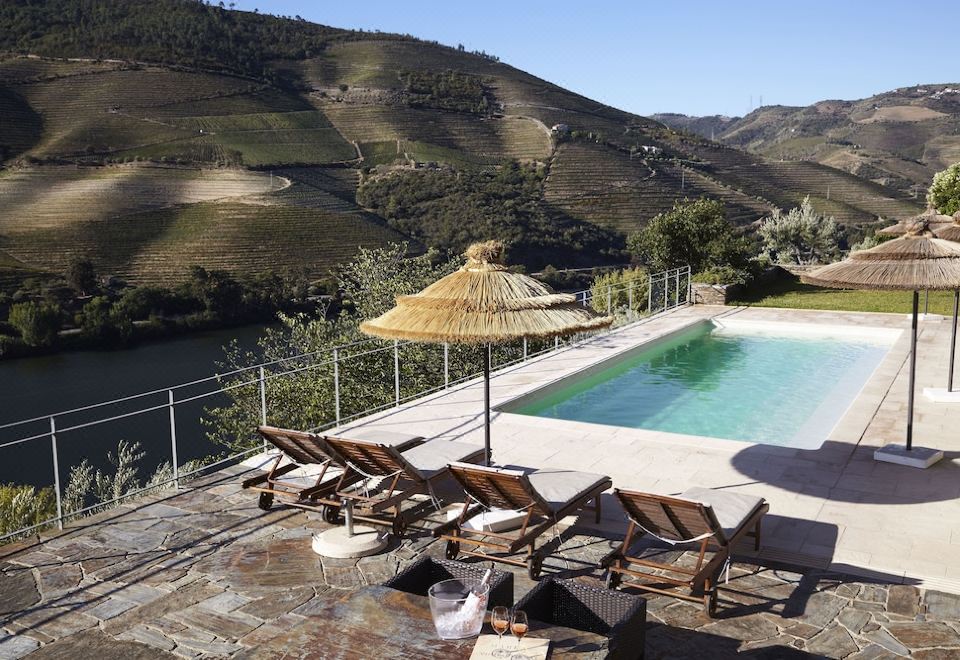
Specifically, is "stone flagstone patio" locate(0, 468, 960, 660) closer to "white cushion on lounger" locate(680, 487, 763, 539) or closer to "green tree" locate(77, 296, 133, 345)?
"white cushion on lounger" locate(680, 487, 763, 539)

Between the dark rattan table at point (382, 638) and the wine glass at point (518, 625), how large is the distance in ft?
0.20

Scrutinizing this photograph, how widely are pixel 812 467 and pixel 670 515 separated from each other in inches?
119

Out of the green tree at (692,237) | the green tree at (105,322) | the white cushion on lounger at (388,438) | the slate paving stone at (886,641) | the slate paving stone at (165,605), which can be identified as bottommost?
the green tree at (105,322)

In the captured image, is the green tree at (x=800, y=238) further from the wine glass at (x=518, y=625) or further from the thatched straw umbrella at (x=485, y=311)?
the wine glass at (x=518, y=625)

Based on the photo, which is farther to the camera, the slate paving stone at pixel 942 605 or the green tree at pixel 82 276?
the green tree at pixel 82 276

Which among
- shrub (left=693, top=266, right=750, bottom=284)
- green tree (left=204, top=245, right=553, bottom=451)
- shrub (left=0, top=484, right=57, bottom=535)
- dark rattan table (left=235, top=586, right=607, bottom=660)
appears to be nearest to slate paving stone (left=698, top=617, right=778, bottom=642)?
dark rattan table (left=235, top=586, right=607, bottom=660)

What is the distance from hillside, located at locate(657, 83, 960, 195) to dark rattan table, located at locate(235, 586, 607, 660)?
74.2m

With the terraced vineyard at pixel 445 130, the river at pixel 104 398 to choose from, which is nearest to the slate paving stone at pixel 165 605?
the river at pixel 104 398

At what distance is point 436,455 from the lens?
5.75 meters

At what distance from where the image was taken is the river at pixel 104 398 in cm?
2252

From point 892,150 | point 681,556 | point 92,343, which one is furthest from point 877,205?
point 681,556

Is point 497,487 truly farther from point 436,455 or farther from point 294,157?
point 294,157

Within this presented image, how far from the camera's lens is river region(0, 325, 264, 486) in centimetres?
2252

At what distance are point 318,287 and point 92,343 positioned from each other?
409 inches
